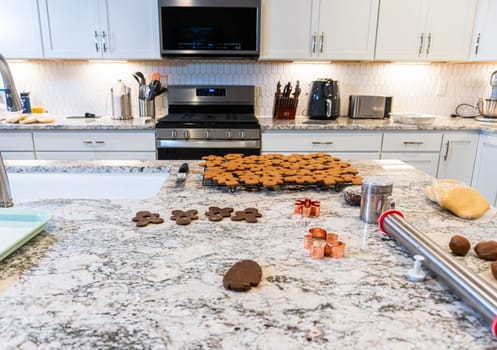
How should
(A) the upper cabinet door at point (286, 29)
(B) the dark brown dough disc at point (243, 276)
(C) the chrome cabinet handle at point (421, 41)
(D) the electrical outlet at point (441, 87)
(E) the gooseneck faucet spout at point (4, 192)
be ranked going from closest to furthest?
(B) the dark brown dough disc at point (243, 276)
(E) the gooseneck faucet spout at point (4, 192)
(A) the upper cabinet door at point (286, 29)
(C) the chrome cabinet handle at point (421, 41)
(D) the electrical outlet at point (441, 87)

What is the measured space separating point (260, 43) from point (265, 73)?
41cm

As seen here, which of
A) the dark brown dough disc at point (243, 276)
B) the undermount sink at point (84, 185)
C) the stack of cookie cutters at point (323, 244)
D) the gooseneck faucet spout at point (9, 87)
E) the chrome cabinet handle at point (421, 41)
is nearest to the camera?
the dark brown dough disc at point (243, 276)

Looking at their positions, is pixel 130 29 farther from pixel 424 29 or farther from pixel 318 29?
pixel 424 29

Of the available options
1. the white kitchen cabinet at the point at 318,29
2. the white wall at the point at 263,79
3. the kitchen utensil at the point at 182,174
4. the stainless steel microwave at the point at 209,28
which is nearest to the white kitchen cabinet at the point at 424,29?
the white kitchen cabinet at the point at 318,29

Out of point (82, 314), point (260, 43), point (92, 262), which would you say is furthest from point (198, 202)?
point (260, 43)

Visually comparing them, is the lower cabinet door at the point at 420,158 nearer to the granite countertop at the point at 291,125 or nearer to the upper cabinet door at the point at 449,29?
the granite countertop at the point at 291,125

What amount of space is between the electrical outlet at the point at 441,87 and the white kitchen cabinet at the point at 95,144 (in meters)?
2.65

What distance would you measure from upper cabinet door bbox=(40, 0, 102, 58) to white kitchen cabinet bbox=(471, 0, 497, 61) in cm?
308

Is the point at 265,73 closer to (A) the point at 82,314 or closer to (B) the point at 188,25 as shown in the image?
(B) the point at 188,25

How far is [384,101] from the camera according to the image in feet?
10.6

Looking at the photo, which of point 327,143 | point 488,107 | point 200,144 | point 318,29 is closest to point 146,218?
point 200,144

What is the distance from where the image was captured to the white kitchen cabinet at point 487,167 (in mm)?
2811

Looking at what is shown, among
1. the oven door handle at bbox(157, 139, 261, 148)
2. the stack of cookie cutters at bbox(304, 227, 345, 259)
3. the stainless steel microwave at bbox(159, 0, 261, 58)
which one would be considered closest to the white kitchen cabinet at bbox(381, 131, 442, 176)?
the oven door handle at bbox(157, 139, 261, 148)

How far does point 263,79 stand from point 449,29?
1.59m
